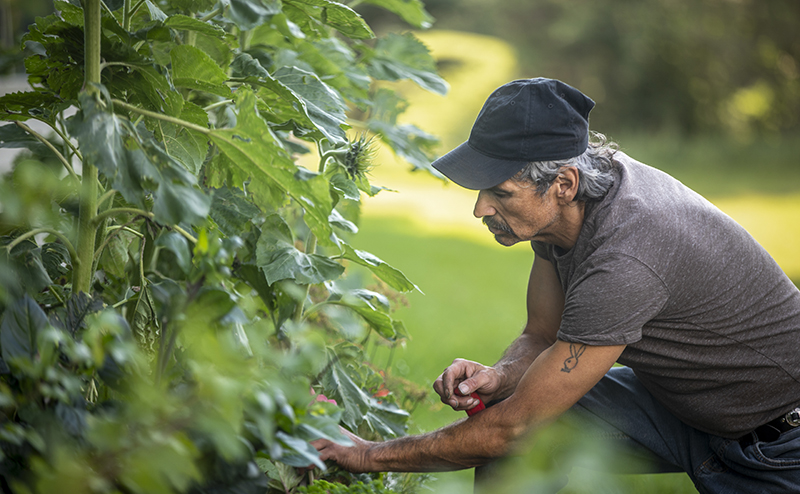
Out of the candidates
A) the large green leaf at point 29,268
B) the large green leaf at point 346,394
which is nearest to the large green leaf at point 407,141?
the large green leaf at point 346,394

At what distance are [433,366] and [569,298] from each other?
80.4 inches

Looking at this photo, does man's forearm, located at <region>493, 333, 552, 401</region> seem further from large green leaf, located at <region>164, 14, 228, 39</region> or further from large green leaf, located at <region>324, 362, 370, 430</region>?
large green leaf, located at <region>164, 14, 228, 39</region>

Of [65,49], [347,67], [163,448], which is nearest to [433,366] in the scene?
[347,67]

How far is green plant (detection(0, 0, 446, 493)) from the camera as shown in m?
0.69

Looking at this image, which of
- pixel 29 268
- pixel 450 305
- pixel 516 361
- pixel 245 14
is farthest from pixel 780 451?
pixel 450 305

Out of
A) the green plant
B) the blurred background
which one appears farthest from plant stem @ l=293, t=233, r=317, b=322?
the blurred background

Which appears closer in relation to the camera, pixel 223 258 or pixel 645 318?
pixel 223 258

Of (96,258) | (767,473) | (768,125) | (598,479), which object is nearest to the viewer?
(598,479)

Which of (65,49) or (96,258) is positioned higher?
(65,49)

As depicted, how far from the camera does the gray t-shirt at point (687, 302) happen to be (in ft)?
4.85

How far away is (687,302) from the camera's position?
1.60m

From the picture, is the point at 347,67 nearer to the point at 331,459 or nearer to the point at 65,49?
the point at 65,49

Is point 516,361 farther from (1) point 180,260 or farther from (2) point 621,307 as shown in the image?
(1) point 180,260

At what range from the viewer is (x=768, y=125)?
14.2m
